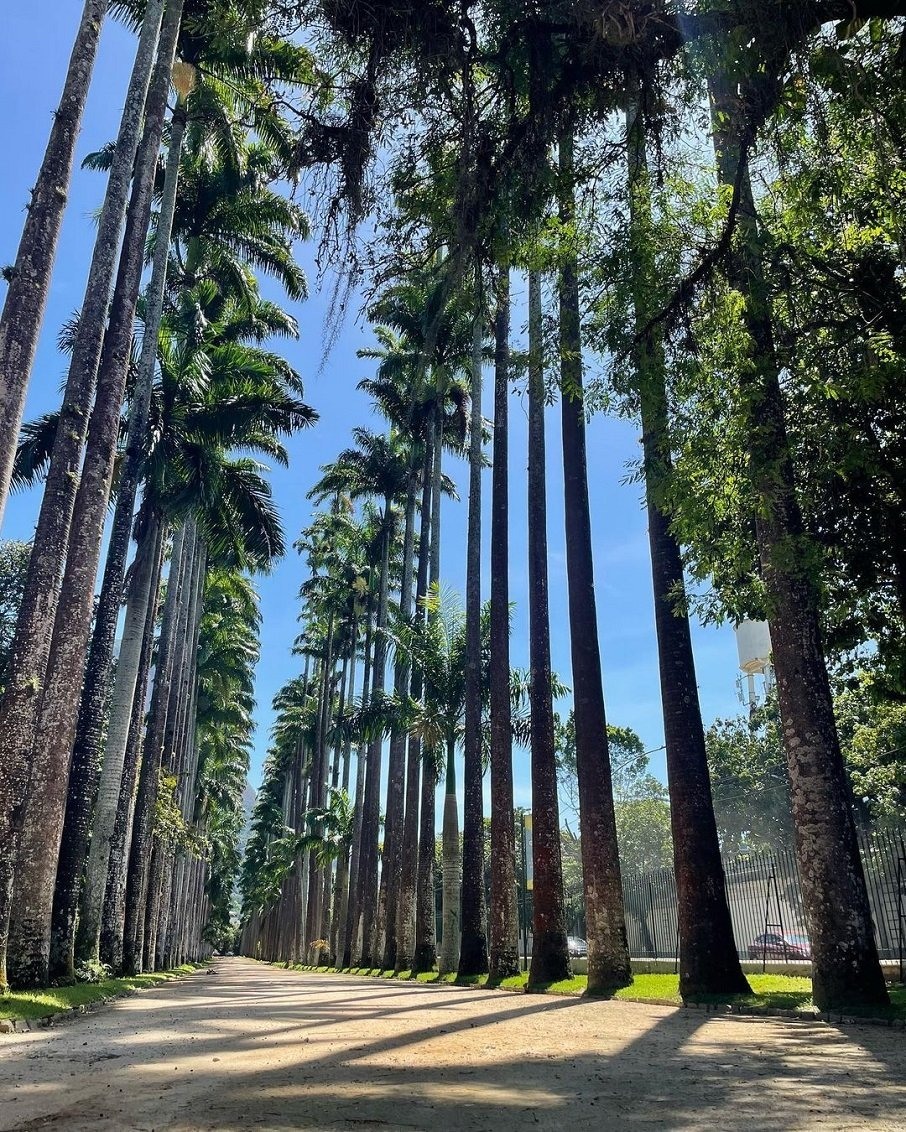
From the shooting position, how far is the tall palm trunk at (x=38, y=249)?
11.2 m

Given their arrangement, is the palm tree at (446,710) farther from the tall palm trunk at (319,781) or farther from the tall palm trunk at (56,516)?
the tall palm trunk at (319,781)

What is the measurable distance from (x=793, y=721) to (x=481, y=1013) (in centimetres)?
537

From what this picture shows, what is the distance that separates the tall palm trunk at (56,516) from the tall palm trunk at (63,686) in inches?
19.6

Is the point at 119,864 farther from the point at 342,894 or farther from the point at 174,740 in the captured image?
the point at 342,894

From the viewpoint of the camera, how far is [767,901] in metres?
16.6

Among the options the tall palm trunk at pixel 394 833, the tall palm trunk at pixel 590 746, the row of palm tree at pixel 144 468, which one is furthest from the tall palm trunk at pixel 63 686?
the tall palm trunk at pixel 394 833

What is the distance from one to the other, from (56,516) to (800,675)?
32.8 feet

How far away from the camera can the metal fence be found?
13203mm

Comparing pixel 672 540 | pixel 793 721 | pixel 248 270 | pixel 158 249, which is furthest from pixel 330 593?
pixel 793 721

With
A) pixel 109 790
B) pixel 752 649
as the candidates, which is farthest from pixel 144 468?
pixel 752 649

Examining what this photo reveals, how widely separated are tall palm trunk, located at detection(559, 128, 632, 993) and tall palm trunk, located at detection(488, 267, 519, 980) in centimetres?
346

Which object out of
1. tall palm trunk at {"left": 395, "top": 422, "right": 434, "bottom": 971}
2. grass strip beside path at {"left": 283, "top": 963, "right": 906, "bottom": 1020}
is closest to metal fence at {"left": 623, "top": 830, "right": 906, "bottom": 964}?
grass strip beside path at {"left": 283, "top": 963, "right": 906, "bottom": 1020}

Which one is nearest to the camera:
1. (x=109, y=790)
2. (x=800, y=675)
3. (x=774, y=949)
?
(x=800, y=675)

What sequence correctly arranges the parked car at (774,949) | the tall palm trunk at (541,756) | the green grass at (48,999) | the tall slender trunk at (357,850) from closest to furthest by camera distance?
the green grass at (48,999), the tall palm trunk at (541,756), the parked car at (774,949), the tall slender trunk at (357,850)
